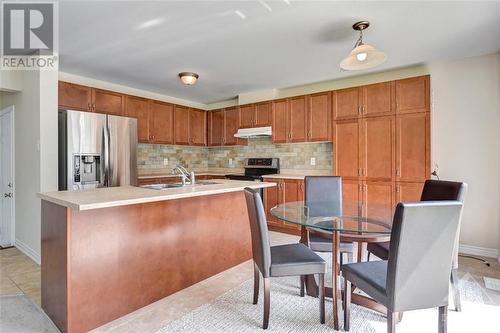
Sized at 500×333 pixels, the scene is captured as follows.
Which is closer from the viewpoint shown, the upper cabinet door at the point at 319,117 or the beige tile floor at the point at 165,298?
the beige tile floor at the point at 165,298

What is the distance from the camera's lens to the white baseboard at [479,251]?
3.24 m

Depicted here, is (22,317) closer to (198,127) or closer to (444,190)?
(444,190)

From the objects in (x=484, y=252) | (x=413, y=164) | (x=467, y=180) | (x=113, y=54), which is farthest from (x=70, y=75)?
Answer: (x=484, y=252)

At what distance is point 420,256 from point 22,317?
8.84 feet

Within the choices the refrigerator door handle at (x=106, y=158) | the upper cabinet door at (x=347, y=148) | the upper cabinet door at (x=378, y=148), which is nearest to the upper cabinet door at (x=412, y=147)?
the upper cabinet door at (x=378, y=148)

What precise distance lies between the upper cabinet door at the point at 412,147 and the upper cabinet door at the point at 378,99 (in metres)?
0.21

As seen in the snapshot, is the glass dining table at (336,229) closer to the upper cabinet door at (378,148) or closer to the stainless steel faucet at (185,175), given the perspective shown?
the stainless steel faucet at (185,175)

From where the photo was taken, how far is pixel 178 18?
246 centimetres

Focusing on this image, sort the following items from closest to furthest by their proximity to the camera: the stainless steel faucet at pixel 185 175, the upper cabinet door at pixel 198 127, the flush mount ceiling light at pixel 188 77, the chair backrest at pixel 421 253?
1. the chair backrest at pixel 421 253
2. the stainless steel faucet at pixel 185 175
3. the flush mount ceiling light at pixel 188 77
4. the upper cabinet door at pixel 198 127

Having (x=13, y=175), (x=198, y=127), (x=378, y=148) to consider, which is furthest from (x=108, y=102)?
(x=378, y=148)

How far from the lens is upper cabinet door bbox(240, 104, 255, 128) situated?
5063 millimetres

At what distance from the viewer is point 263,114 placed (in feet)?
16.1

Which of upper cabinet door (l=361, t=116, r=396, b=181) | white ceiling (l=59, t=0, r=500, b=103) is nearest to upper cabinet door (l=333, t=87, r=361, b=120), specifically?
upper cabinet door (l=361, t=116, r=396, b=181)

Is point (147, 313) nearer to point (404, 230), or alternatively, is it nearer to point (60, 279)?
point (60, 279)
